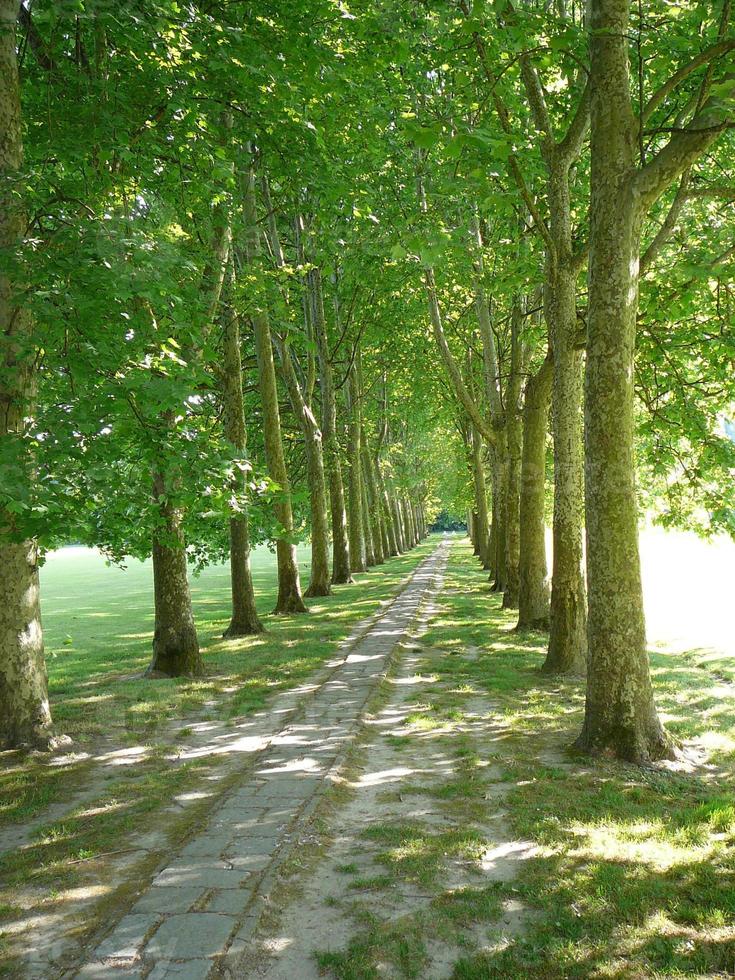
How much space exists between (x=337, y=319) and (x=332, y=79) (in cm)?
1676

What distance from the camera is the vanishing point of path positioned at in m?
3.59

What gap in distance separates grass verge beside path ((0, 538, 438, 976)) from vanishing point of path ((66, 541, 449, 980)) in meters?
0.44

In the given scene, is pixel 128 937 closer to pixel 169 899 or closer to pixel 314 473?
pixel 169 899

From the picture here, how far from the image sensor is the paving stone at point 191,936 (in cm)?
361

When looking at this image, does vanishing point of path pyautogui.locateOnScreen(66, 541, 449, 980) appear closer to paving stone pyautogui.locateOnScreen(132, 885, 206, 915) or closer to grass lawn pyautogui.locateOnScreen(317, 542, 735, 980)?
paving stone pyautogui.locateOnScreen(132, 885, 206, 915)

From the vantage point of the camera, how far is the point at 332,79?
822 centimetres

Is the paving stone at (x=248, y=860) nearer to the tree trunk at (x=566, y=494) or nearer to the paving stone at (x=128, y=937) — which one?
the paving stone at (x=128, y=937)

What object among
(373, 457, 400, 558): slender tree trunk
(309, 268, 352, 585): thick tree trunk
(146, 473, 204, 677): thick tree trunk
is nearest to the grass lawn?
(146, 473, 204, 677): thick tree trunk

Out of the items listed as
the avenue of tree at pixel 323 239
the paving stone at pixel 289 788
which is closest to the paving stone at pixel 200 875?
the paving stone at pixel 289 788

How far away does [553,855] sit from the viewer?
15.3 ft

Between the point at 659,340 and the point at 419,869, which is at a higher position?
the point at 659,340

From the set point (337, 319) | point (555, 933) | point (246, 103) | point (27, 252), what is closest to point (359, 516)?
point (337, 319)

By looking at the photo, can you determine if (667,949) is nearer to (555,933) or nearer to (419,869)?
(555,933)

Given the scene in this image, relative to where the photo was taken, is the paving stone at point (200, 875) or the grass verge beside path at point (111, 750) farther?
the grass verge beside path at point (111, 750)
